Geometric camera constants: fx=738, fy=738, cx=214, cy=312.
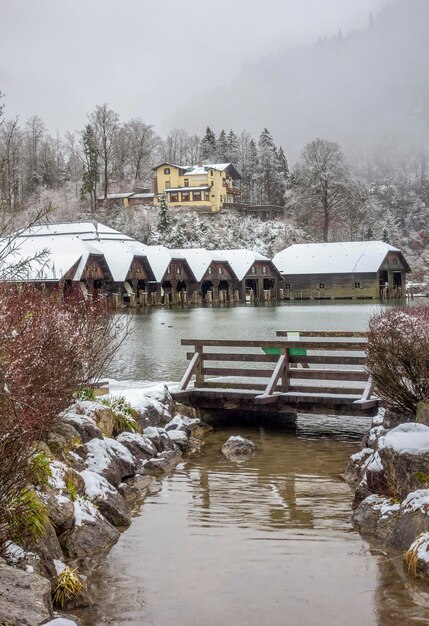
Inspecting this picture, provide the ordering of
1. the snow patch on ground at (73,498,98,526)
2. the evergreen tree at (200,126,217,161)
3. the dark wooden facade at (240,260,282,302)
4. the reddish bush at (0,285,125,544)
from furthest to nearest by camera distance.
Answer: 1. the evergreen tree at (200,126,217,161)
2. the dark wooden facade at (240,260,282,302)
3. the snow patch on ground at (73,498,98,526)
4. the reddish bush at (0,285,125,544)

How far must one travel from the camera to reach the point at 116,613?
7039 mm

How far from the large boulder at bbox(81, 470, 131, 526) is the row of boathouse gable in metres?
55.7

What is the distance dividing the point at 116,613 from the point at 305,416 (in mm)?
10947

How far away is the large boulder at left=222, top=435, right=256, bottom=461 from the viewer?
45.0ft

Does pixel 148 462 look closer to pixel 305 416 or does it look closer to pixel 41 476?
pixel 41 476

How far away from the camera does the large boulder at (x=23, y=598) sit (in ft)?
18.3

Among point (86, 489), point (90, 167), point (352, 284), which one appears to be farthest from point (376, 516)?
point (90, 167)

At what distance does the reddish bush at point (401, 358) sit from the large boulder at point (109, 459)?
4333 millimetres

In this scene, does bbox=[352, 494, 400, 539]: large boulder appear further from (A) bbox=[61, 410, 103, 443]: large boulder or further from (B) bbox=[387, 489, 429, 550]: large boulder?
(A) bbox=[61, 410, 103, 443]: large boulder

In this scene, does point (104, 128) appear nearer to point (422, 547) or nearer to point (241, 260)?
point (241, 260)

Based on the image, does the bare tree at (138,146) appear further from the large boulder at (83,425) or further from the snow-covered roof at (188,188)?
the large boulder at (83,425)

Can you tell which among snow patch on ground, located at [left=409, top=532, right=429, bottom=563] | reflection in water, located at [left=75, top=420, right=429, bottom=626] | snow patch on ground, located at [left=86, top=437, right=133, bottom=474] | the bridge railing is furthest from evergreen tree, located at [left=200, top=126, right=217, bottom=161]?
snow patch on ground, located at [left=409, top=532, right=429, bottom=563]

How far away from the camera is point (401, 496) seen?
9062mm

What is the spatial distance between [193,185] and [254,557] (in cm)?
11177
